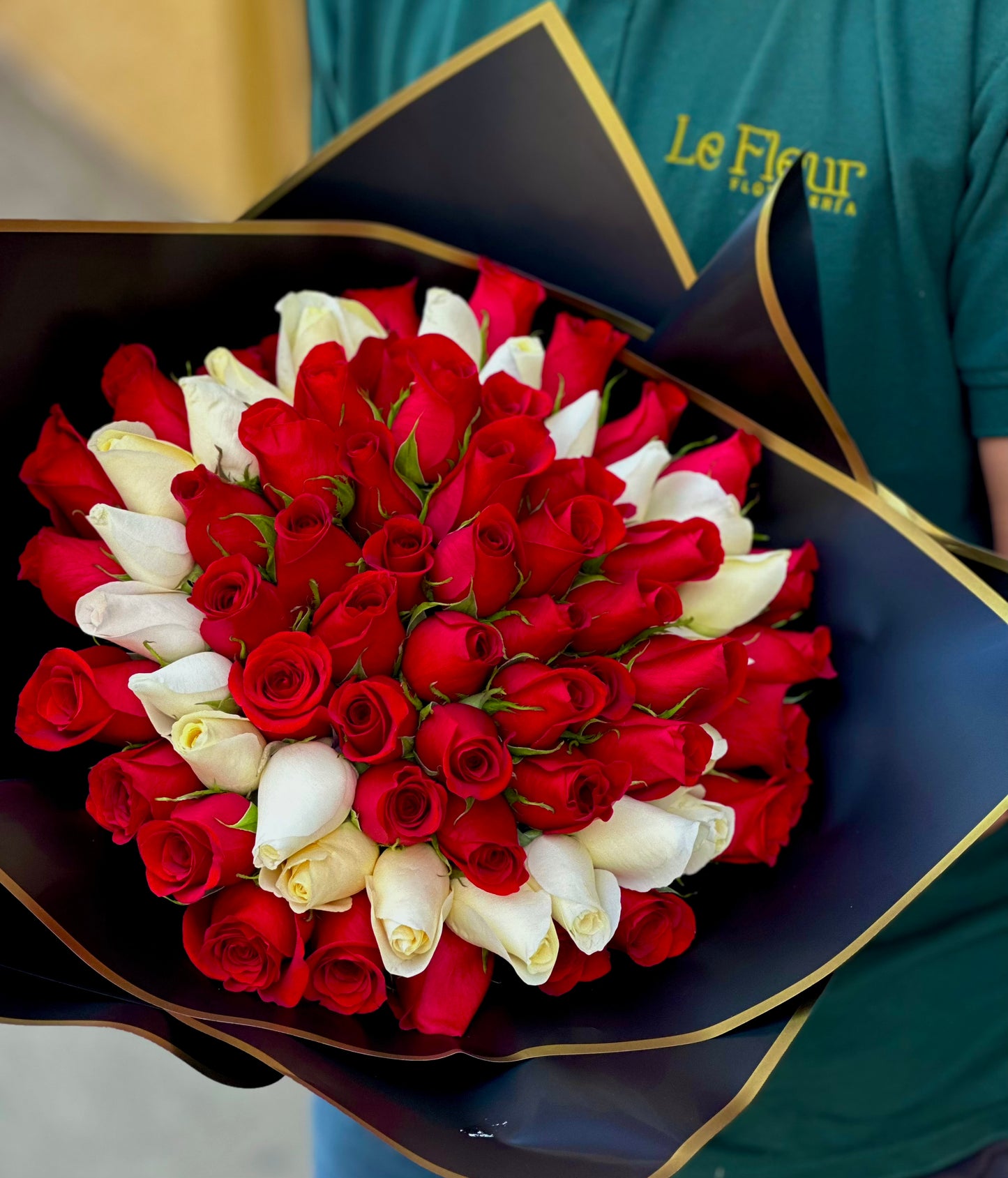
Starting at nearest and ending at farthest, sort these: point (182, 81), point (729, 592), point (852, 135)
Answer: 1. point (729, 592)
2. point (852, 135)
3. point (182, 81)

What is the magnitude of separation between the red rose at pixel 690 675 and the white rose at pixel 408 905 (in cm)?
11

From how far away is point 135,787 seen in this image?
0.43 meters

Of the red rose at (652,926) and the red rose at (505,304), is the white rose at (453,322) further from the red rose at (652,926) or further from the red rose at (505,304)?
the red rose at (652,926)

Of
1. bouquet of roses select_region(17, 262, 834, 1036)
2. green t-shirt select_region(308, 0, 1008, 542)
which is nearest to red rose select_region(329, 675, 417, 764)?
bouquet of roses select_region(17, 262, 834, 1036)

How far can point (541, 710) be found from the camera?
1.41ft

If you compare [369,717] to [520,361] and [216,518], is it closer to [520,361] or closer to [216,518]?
[216,518]

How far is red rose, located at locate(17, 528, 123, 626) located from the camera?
465 mm

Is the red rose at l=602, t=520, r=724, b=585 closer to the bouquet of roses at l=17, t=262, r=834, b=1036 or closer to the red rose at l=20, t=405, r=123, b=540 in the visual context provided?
the bouquet of roses at l=17, t=262, r=834, b=1036

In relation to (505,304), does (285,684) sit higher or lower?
lower

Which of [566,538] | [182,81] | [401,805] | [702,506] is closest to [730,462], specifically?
[702,506]

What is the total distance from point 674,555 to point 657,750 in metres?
0.09

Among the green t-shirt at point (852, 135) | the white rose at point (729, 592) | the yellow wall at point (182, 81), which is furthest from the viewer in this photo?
the yellow wall at point (182, 81)

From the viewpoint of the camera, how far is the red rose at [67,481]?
48 centimetres

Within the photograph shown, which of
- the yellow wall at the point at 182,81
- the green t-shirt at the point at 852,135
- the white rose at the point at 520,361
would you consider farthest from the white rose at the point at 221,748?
the yellow wall at the point at 182,81
